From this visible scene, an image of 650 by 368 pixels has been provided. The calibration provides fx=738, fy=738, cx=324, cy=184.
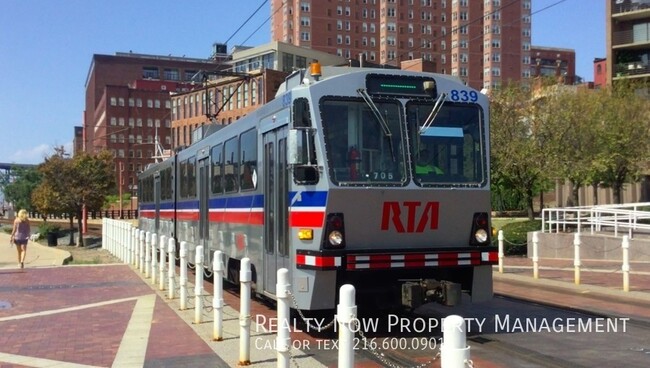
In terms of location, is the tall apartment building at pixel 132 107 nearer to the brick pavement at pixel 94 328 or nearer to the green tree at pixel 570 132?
the green tree at pixel 570 132

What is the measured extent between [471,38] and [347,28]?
77.0 feet

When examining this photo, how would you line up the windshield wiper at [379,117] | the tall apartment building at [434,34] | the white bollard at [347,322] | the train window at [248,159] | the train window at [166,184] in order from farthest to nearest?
the tall apartment building at [434,34] → the train window at [166,184] → the train window at [248,159] → the windshield wiper at [379,117] → the white bollard at [347,322]

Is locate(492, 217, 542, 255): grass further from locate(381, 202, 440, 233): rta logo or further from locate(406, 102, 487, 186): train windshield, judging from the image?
locate(381, 202, 440, 233): rta logo

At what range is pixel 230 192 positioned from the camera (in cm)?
1348

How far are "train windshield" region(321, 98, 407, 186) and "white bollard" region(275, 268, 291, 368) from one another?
214cm

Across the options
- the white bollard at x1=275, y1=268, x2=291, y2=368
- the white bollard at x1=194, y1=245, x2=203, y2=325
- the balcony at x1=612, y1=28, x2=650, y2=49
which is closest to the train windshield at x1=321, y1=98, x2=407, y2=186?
the white bollard at x1=275, y1=268, x2=291, y2=368

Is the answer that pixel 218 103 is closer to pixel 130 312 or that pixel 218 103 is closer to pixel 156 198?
pixel 156 198

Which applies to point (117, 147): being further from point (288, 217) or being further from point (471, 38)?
point (288, 217)

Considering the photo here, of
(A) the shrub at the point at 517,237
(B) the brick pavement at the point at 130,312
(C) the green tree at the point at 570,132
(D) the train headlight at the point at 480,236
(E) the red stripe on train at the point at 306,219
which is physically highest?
(C) the green tree at the point at 570,132

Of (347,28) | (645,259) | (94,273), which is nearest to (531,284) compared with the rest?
(645,259)

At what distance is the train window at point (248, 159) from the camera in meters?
11.7

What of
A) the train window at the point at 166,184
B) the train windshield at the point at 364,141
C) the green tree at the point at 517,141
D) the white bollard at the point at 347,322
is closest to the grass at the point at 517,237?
the green tree at the point at 517,141

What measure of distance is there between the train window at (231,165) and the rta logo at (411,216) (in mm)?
4231

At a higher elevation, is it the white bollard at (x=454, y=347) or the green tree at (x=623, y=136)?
the green tree at (x=623, y=136)
